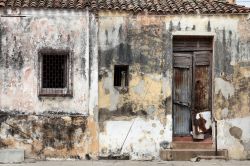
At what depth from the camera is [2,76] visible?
15727 mm

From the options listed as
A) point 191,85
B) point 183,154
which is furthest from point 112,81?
point 183,154

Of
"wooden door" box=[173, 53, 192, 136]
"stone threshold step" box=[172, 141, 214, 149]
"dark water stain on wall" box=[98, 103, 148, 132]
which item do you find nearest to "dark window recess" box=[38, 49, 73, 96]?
"dark water stain on wall" box=[98, 103, 148, 132]

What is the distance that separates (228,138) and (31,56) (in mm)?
5945

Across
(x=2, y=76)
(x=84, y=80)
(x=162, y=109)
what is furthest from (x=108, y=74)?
(x=2, y=76)

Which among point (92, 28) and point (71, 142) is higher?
point (92, 28)

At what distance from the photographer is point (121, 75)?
52.6 ft

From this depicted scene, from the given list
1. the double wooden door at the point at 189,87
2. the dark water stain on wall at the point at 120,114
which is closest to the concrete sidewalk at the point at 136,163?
the dark water stain on wall at the point at 120,114

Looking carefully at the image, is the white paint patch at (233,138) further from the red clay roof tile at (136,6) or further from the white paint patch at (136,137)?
the red clay roof tile at (136,6)

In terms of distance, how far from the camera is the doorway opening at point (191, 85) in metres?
16.4

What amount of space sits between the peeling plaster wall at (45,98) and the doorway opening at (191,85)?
93.6 inches

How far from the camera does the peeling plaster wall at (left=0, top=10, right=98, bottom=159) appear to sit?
51.3 feet

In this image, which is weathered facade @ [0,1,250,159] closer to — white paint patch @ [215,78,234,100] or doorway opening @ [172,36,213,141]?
white paint patch @ [215,78,234,100]

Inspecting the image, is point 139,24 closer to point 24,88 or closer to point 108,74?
point 108,74

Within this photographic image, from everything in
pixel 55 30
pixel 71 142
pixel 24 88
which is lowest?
pixel 71 142
